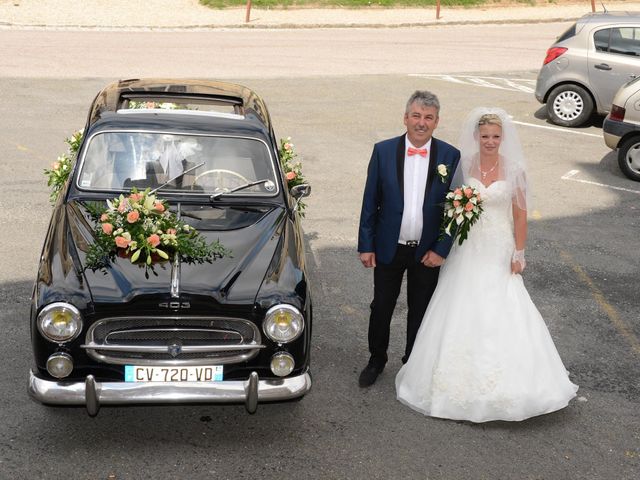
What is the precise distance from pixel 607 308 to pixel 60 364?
511cm

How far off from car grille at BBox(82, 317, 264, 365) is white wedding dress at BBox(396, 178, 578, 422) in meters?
1.38

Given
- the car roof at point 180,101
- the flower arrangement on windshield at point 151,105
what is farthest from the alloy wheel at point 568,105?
the flower arrangement on windshield at point 151,105

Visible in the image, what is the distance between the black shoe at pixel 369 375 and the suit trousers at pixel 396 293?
1.4 inches

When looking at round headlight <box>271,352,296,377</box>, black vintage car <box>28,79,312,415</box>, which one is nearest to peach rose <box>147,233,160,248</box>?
black vintage car <box>28,79,312,415</box>

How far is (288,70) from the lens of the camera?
20.3 metres

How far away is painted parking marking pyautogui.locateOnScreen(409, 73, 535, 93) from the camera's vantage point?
1966 centimetres

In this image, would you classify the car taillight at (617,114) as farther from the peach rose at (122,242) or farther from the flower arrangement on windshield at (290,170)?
the peach rose at (122,242)

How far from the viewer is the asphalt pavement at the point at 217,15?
26.5m

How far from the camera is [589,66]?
15.9 m

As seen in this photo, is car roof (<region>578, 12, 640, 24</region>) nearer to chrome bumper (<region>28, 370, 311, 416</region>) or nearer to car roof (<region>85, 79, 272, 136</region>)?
car roof (<region>85, 79, 272, 136</region>)

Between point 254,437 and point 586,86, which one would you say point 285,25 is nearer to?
point 586,86

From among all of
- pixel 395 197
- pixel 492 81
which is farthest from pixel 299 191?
pixel 492 81

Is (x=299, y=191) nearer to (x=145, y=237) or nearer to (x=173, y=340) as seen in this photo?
(x=145, y=237)

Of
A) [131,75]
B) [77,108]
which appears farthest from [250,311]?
[131,75]
